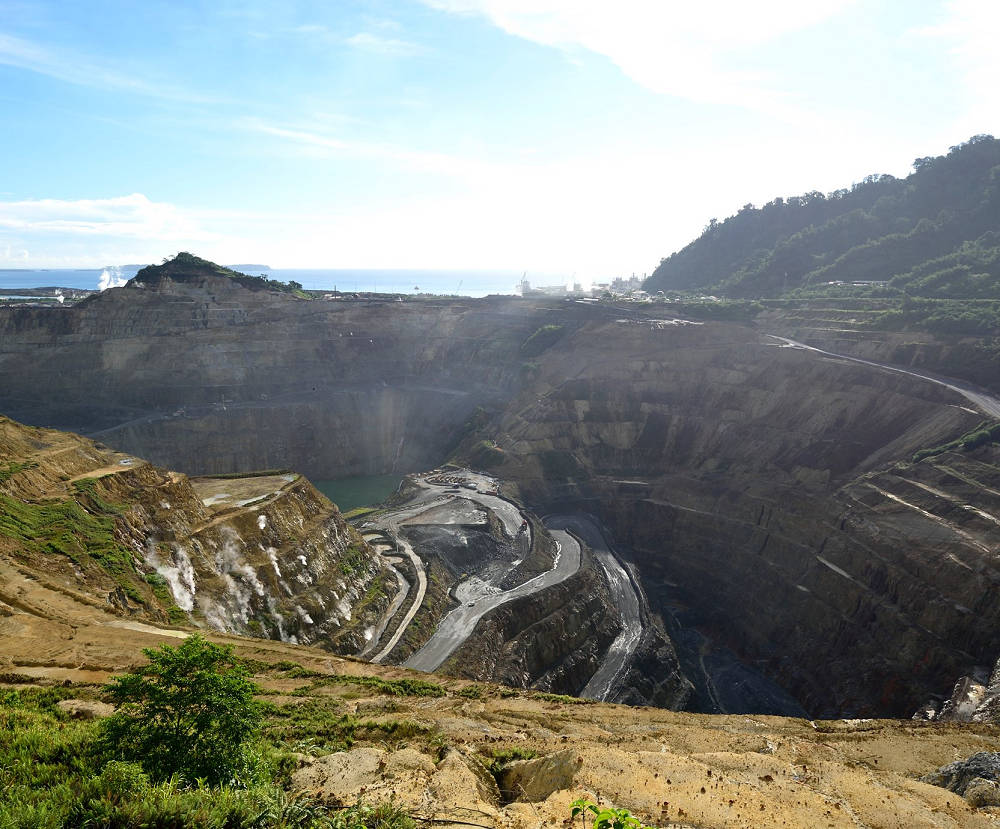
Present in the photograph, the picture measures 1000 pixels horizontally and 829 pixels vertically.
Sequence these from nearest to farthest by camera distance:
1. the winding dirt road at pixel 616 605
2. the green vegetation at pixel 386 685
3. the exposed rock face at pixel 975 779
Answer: the exposed rock face at pixel 975 779
the green vegetation at pixel 386 685
the winding dirt road at pixel 616 605

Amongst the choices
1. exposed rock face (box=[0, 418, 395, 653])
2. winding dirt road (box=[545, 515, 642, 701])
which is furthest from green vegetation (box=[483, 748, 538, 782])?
winding dirt road (box=[545, 515, 642, 701])

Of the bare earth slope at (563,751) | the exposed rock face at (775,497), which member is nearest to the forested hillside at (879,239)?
the exposed rock face at (775,497)

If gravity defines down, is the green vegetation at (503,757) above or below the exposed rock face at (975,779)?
above

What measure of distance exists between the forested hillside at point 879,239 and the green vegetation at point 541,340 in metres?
48.6

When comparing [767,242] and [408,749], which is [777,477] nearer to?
[408,749]

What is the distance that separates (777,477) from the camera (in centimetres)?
6881

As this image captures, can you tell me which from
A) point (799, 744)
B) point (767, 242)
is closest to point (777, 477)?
point (799, 744)

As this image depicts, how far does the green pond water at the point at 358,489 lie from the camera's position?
291ft

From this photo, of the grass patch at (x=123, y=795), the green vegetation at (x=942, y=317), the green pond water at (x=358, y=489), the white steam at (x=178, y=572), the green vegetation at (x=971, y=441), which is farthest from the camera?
the green pond water at (x=358, y=489)

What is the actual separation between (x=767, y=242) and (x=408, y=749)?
17459 cm

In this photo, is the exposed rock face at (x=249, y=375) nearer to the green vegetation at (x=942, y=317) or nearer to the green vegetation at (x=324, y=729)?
the green vegetation at (x=942, y=317)

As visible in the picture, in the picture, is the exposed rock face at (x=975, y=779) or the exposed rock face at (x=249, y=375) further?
the exposed rock face at (x=249, y=375)

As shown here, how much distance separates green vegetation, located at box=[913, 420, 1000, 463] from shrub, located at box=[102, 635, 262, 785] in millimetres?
59764

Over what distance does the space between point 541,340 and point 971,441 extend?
6754 centimetres
